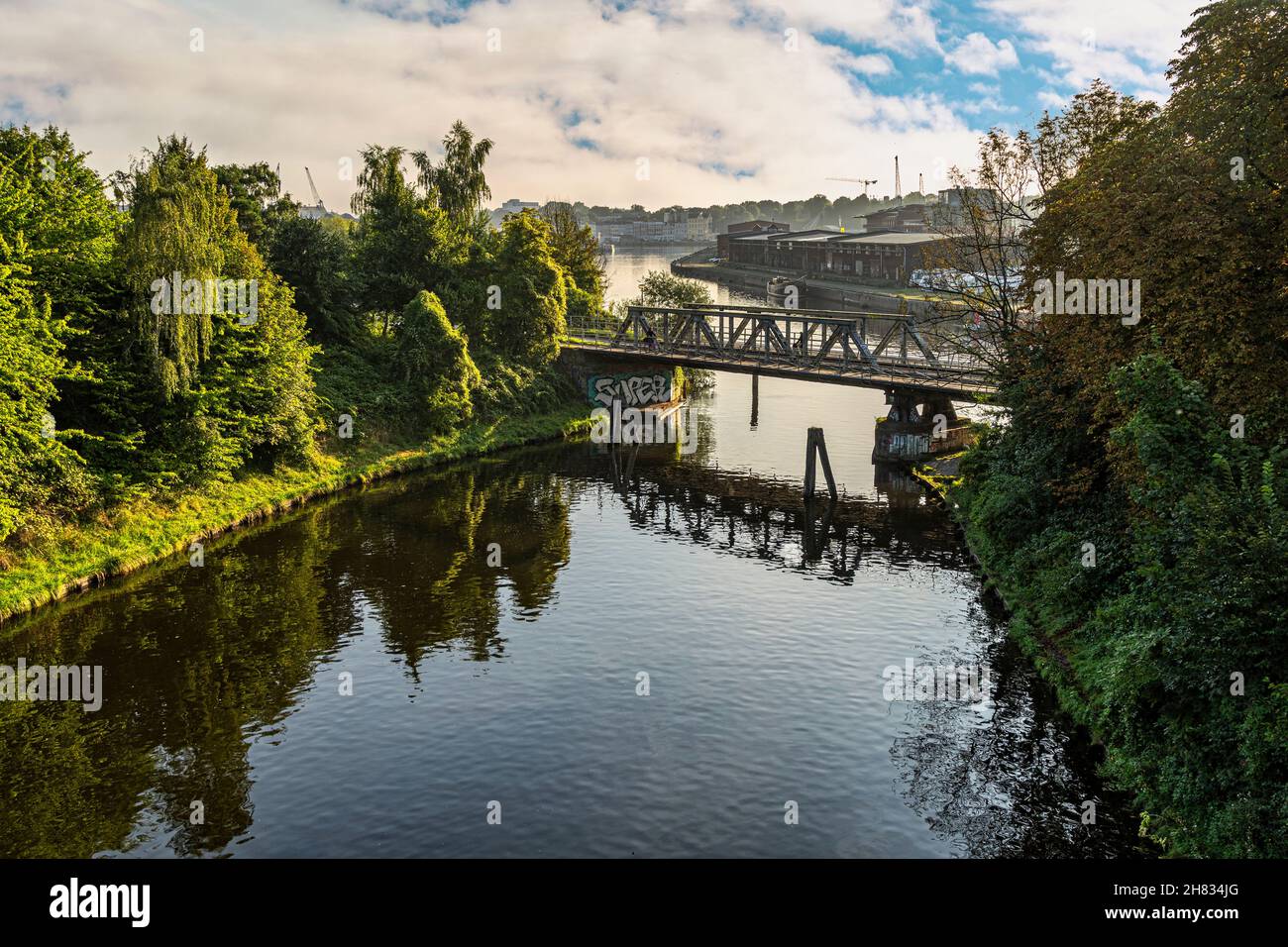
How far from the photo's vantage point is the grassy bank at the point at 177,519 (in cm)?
3484

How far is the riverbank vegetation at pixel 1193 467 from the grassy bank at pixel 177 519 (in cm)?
3379

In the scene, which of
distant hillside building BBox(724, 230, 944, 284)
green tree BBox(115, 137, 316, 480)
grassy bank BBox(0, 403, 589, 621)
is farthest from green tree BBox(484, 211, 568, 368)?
distant hillside building BBox(724, 230, 944, 284)

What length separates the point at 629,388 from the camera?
7656cm

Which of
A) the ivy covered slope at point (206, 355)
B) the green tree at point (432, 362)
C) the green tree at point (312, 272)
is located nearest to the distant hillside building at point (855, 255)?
the ivy covered slope at point (206, 355)

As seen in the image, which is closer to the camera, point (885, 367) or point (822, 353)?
point (885, 367)

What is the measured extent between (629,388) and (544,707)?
51566 mm

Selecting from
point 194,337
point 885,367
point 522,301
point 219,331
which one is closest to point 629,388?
point 522,301

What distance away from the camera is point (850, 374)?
199 ft

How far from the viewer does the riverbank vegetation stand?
18.2 meters

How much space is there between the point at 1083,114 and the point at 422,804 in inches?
1390

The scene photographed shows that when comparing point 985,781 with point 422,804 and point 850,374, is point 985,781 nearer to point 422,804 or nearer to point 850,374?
point 422,804

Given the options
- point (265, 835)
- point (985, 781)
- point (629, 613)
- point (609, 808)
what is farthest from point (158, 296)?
point (985, 781)

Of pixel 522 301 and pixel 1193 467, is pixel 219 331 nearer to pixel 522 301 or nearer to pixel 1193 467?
pixel 522 301
